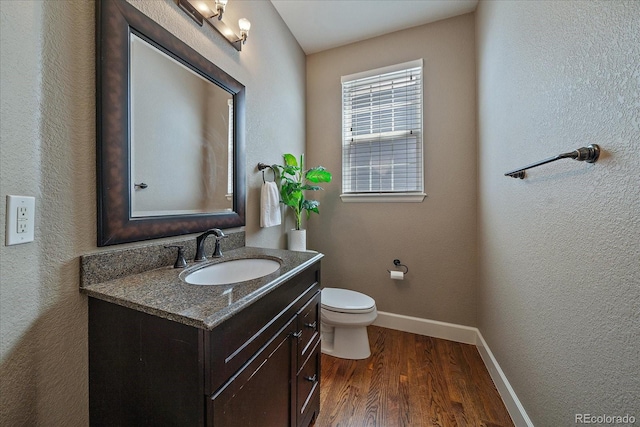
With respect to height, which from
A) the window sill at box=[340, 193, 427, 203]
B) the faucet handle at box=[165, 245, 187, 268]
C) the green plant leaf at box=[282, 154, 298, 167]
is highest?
the green plant leaf at box=[282, 154, 298, 167]

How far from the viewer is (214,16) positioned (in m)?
1.24

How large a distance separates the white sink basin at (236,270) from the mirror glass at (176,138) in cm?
31

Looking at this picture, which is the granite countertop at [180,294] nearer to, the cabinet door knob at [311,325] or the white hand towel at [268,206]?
the cabinet door knob at [311,325]

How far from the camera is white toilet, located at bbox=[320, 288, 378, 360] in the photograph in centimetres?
167

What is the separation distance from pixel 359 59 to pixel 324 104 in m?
0.52

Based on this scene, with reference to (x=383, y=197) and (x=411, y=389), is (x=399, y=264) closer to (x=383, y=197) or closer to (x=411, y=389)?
(x=383, y=197)

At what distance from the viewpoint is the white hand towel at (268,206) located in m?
1.63

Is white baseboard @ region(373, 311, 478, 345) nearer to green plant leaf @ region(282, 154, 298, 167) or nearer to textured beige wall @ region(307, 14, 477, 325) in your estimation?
textured beige wall @ region(307, 14, 477, 325)

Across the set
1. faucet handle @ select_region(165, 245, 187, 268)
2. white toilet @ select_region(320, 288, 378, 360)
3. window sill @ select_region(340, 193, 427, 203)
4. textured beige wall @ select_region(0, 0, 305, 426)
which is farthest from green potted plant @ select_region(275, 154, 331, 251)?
textured beige wall @ select_region(0, 0, 305, 426)

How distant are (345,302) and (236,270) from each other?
0.94 metres

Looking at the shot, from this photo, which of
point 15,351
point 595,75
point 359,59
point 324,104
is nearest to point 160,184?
point 15,351

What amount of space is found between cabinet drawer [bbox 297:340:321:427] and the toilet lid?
469mm

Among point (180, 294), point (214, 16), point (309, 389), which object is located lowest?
point (309, 389)

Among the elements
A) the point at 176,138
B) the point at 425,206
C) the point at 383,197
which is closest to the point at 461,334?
the point at 425,206
